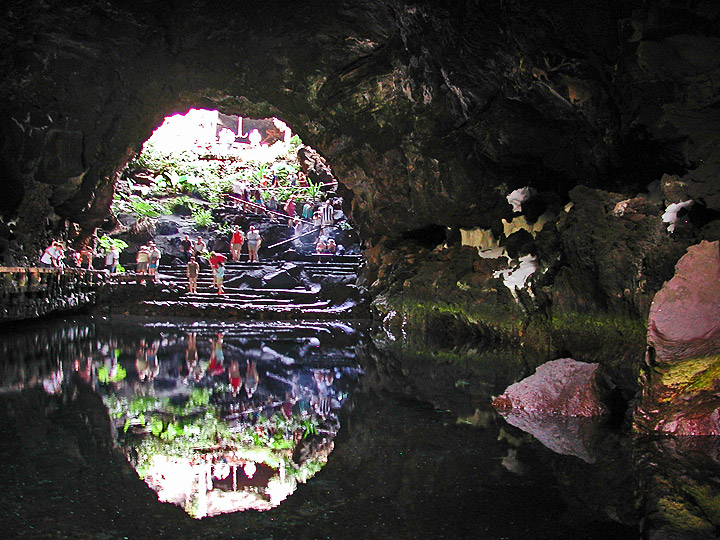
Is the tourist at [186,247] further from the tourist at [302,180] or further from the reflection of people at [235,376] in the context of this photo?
the reflection of people at [235,376]

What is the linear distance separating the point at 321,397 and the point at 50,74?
11.7m

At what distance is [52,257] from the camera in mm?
16047

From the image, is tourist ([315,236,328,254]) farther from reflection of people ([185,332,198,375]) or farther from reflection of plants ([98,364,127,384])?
reflection of plants ([98,364,127,384])

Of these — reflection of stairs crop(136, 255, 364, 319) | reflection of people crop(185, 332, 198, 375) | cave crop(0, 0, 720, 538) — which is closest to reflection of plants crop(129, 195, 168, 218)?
reflection of stairs crop(136, 255, 364, 319)

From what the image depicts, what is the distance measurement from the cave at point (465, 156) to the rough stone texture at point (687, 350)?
0.02 m

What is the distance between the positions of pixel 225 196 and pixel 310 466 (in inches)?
1091

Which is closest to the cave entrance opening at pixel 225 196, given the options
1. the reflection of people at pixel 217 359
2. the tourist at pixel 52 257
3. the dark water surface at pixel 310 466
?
the tourist at pixel 52 257

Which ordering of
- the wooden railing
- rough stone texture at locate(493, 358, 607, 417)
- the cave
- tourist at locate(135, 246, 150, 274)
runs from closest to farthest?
the cave < rough stone texture at locate(493, 358, 607, 417) < the wooden railing < tourist at locate(135, 246, 150, 274)

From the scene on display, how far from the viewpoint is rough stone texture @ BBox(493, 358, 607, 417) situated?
534 cm

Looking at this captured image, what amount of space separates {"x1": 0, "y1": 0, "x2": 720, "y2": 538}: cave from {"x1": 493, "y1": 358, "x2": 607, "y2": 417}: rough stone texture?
162 millimetres

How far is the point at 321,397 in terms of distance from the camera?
6.03 m

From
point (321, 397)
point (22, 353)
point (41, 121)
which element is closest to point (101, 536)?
point (321, 397)

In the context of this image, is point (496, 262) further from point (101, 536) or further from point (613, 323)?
point (101, 536)

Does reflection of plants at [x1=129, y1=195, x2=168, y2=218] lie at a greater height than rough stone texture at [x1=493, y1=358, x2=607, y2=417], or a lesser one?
greater
